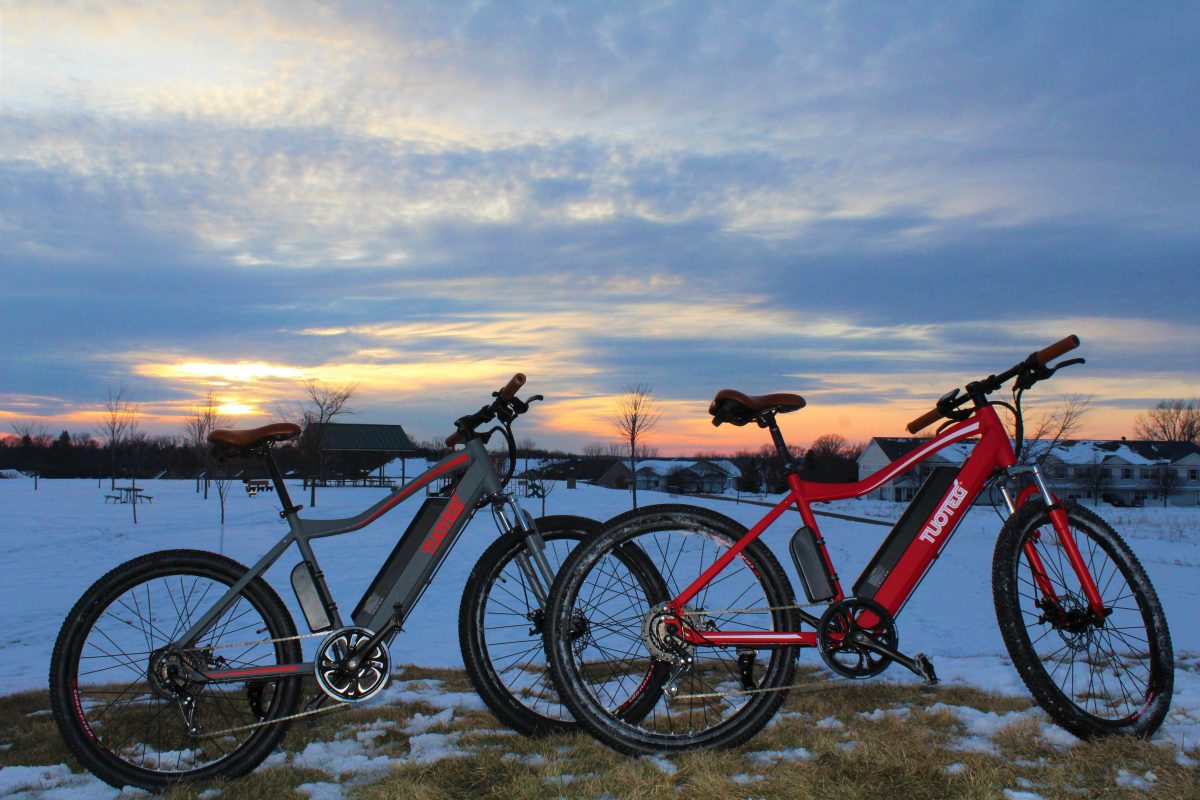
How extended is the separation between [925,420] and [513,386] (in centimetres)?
188

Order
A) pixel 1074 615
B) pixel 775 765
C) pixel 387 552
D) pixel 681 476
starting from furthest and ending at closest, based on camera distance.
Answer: pixel 681 476 < pixel 387 552 < pixel 1074 615 < pixel 775 765

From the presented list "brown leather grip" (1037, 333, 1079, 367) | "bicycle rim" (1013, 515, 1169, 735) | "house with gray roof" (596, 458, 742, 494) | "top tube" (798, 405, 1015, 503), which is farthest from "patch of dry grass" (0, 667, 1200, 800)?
"house with gray roof" (596, 458, 742, 494)

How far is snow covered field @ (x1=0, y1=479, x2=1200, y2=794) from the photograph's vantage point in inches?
310

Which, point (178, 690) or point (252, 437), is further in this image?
point (252, 437)

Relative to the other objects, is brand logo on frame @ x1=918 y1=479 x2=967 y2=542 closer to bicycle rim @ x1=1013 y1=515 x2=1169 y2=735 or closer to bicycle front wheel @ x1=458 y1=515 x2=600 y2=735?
bicycle rim @ x1=1013 y1=515 x2=1169 y2=735

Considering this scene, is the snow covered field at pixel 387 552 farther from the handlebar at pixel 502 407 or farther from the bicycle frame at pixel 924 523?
the handlebar at pixel 502 407

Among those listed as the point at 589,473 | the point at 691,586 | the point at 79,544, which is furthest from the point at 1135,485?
the point at 691,586

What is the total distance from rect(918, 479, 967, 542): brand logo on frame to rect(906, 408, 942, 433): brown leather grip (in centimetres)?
31

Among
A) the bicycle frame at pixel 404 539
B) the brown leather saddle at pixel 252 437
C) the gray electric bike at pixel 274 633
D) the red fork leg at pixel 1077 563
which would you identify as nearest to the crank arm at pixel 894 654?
the red fork leg at pixel 1077 563

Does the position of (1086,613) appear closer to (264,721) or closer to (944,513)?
(944,513)

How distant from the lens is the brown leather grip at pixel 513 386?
3.62 m

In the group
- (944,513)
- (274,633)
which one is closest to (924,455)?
(944,513)

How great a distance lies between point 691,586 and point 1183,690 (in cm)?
274

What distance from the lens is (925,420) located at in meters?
3.80
